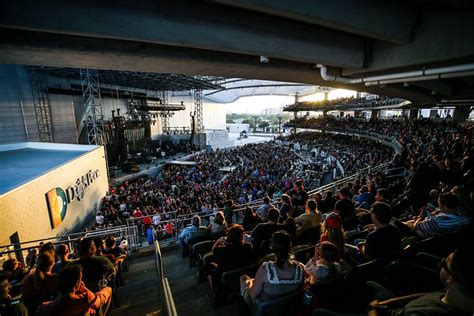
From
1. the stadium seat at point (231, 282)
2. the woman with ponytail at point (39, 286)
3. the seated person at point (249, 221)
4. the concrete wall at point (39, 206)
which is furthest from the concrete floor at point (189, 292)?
the concrete wall at point (39, 206)

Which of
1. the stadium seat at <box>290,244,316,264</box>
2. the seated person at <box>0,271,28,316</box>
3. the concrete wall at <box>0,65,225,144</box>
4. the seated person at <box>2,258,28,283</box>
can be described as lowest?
the seated person at <box>2,258,28,283</box>

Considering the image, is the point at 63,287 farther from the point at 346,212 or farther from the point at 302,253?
the point at 346,212

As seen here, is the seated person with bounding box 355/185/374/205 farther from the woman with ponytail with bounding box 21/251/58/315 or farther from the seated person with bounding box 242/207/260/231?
the woman with ponytail with bounding box 21/251/58/315

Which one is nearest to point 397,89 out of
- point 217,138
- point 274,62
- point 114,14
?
point 274,62

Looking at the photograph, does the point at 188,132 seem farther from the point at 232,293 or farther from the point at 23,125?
the point at 232,293

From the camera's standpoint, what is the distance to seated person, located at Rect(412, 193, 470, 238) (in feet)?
9.12

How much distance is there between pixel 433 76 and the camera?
5680 millimetres

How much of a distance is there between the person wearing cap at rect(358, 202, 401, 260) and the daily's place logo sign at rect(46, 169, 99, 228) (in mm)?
10021

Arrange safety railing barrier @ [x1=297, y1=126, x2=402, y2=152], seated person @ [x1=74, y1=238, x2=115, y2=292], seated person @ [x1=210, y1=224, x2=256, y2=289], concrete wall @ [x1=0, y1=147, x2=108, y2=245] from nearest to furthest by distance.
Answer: seated person @ [x1=74, y1=238, x2=115, y2=292] → seated person @ [x1=210, y1=224, x2=256, y2=289] → concrete wall @ [x1=0, y1=147, x2=108, y2=245] → safety railing barrier @ [x1=297, y1=126, x2=402, y2=152]

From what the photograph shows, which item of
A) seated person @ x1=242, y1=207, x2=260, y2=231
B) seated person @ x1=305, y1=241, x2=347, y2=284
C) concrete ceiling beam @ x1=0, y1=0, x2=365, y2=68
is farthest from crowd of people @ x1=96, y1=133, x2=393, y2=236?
seated person @ x1=305, y1=241, x2=347, y2=284

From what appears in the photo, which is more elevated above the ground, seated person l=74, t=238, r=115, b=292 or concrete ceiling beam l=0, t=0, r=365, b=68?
concrete ceiling beam l=0, t=0, r=365, b=68

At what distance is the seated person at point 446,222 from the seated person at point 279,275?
1818mm

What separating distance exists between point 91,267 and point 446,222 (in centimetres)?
431

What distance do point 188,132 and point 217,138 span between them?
6.02 meters
